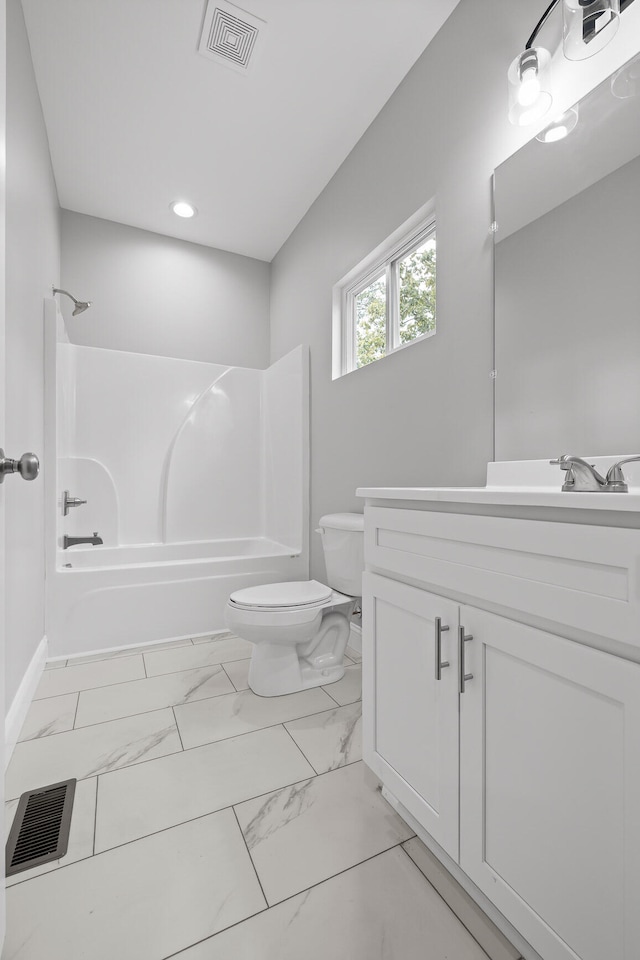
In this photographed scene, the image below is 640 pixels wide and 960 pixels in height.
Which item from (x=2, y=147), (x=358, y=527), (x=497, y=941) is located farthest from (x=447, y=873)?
(x=2, y=147)

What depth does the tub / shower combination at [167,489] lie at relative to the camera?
2.33 m

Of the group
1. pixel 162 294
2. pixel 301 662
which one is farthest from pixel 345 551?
pixel 162 294

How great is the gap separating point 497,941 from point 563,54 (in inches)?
84.1

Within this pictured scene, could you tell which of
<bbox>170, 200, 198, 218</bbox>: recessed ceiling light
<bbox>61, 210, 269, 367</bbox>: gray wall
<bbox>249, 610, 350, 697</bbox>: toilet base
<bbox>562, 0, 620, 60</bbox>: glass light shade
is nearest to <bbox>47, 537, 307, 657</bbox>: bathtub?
<bbox>249, 610, 350, 697</bbox>: toilet base

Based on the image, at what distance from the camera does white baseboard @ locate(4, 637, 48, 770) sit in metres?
1.44

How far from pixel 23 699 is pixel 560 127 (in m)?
2.58

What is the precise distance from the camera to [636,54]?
1.10 m

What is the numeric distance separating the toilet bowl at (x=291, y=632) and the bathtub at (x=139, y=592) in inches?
28.7

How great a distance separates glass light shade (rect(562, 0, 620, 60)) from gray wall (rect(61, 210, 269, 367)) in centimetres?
258

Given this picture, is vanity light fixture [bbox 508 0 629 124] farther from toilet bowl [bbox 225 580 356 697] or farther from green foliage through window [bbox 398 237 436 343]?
toilet bowl [bbox 225 580 356 697]

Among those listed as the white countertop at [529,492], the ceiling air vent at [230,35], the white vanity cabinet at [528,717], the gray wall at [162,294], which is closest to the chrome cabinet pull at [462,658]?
the white vanity cabinet at [528,717]

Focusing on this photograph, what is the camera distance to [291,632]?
179cm

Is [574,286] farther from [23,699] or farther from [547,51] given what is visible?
[23,699]

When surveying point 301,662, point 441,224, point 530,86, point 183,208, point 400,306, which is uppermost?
point 183,208
